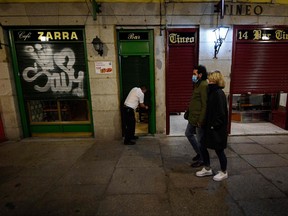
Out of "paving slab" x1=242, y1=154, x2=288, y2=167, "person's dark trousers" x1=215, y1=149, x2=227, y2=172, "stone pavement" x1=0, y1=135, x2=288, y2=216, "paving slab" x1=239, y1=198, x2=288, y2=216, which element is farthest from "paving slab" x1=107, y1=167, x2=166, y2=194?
"paving slab" x1=242, y1=154, x2=288, y2=167

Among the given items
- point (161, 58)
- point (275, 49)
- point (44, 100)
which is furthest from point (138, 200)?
point (275, 49)

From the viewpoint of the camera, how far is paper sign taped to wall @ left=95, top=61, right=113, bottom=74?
5516mm

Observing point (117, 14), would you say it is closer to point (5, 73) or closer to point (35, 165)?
point (5, 73)

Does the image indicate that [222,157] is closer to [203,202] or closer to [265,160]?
[203,202]

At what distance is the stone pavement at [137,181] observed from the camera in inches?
108

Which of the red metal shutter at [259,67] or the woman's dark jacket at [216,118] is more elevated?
the red metal shutter at [259,67]

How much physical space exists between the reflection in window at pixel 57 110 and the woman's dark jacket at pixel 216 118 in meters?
4.24

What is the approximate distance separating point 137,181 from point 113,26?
439 centimetres

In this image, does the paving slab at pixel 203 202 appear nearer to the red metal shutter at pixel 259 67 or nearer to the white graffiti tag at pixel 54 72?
the red metal shutter at pixel 259 67

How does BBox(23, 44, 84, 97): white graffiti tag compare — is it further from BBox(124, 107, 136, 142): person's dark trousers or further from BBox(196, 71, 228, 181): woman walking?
BBox(196, 71, 228, 181): woman walking

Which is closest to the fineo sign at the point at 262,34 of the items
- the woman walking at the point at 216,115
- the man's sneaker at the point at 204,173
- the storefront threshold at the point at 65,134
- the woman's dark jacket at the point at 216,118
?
the woman walking at the point at 216,115

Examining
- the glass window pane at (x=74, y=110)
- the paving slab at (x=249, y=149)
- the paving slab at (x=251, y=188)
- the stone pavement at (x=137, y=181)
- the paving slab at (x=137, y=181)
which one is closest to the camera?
the stone pavement at (x=137, y=181)

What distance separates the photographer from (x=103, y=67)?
554 cm

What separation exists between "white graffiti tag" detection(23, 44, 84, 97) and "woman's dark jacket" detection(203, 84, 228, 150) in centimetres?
417
